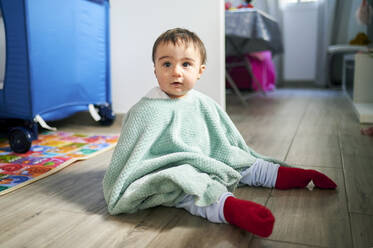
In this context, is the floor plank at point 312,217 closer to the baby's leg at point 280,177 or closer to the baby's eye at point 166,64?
the baby's leg at point 280,177

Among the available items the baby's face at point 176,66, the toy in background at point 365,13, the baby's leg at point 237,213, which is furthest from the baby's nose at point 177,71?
the toy in background at point 365,13

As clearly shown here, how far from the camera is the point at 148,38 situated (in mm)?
2014

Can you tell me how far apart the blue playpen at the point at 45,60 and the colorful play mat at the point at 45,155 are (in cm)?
7

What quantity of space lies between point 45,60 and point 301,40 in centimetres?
345

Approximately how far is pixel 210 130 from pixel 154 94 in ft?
0.64

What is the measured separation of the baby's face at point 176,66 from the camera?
0.96 metres

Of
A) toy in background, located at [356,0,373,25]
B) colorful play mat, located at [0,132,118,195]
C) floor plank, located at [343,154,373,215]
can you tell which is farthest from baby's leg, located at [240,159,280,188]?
toy in background, located at [356,0,373,25]

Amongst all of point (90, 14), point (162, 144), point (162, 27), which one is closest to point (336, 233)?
point (162, 144)

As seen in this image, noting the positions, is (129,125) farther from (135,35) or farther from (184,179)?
(135,35)

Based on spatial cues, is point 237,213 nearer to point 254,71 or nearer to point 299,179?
point 299,179

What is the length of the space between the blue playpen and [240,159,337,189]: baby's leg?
920 mm

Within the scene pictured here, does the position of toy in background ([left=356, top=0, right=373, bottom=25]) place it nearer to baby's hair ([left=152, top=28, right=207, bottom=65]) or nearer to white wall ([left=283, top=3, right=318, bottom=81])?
white wall ([left=283, top=3, right=318, bottom=81])

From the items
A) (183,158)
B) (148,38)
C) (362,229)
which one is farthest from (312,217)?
(148,38)

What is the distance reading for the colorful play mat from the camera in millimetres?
1187
